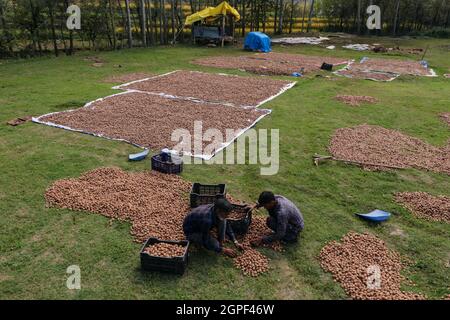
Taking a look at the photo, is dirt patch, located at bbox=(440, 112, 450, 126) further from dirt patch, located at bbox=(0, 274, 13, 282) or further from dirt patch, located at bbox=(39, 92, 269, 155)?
dirt patch, located at bbox=(0, 274, 13, 282)

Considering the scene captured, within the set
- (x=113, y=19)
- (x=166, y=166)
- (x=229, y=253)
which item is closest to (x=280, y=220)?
(x=229, y=253)

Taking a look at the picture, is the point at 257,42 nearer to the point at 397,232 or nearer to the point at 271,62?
the point at 271,62

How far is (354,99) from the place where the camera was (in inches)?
475

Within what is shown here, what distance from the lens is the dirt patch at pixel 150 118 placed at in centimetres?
857

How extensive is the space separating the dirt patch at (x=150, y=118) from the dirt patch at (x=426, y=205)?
3837mm

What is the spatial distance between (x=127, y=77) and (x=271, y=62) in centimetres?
775

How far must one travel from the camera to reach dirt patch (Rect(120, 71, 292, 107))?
464 inches

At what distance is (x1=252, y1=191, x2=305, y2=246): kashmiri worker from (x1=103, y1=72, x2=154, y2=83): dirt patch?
10.3 meters

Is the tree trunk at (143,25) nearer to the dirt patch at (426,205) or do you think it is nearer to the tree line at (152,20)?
the tree line at (152,20)

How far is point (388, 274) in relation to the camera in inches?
181

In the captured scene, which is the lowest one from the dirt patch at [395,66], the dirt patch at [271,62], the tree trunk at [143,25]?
the dirt patch at [395,66]

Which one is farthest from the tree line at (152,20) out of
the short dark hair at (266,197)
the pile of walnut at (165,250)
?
the short dark hair at (266,197)

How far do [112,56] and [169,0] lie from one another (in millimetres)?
8952

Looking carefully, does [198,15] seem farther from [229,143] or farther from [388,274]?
[388,274]
